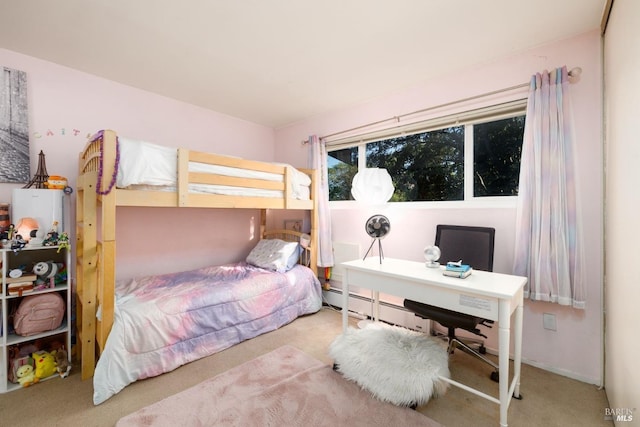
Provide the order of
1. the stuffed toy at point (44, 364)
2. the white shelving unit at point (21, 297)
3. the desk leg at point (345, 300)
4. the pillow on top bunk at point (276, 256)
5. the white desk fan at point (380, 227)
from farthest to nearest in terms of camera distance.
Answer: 1. the pillow on top bunk at point (276, 256)
2. the white desk fan at point (380, 227)
3. the desk leg at point (345, 300)
4. the stuffed toy at point (44, 364)
5. the white shelving unit at point (21, 297)

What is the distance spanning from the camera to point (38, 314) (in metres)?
1.88

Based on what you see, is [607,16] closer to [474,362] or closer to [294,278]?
[474,362]

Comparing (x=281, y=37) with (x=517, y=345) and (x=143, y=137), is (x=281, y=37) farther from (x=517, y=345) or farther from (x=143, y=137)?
(x=517, y=345)

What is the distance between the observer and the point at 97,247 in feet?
6.74

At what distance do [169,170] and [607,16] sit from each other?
299 cm

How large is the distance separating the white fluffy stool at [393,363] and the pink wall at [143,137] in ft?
6.60

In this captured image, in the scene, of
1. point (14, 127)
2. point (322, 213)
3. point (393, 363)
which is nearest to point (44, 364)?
point (14, 127)

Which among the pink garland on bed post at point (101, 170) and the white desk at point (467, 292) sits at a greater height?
the pink garland on bed post at point (101, 170)

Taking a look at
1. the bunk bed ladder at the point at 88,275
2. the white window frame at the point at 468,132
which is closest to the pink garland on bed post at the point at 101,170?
the bunk bed ladder at the point at 88,275

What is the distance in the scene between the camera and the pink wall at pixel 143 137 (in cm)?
225

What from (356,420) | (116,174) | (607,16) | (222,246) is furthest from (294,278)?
(607,16)

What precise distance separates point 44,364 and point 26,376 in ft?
0.31

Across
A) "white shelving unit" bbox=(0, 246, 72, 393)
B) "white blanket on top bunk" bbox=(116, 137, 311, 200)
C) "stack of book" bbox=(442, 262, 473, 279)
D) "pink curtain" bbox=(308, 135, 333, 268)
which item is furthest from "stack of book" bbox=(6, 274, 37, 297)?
"stack of book" bbox=(442, 262, 473, 279)

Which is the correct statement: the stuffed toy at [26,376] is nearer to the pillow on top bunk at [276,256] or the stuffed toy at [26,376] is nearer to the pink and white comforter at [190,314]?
the pink and white comforter at [190,314]
